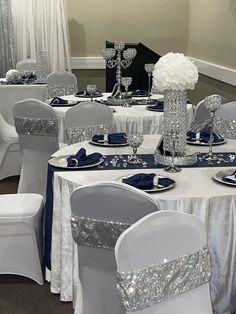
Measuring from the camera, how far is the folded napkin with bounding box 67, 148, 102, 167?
2.68 meters

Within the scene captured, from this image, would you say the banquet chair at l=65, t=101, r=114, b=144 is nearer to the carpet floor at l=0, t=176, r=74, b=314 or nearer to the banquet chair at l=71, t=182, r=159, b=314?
the carpet floor at l=0, t=176, r=74, b=314

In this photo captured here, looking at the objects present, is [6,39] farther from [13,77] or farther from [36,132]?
[36,132]

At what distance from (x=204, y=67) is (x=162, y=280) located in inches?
200

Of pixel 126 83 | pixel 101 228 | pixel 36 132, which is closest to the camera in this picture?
pixel 101 228

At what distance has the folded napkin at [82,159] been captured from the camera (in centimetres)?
268

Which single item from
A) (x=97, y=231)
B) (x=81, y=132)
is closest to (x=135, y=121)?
(x=81, y=132)

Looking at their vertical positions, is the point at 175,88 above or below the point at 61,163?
above

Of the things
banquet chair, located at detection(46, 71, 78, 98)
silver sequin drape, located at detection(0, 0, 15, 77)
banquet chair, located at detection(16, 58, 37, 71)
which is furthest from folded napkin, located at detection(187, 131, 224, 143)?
silver sequin drape, located at detection(0, 0, 15, 77)

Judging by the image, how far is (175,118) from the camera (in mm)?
2729

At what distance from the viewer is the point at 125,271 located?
5.02 feet

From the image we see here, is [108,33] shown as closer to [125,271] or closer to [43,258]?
[43,258]

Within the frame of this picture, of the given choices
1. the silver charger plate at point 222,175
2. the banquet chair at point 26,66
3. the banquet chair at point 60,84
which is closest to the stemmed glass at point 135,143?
the silver charger plate at point 222,175

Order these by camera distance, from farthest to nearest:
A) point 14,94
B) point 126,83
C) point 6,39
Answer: point 6,39, point 14,94, point 126,83

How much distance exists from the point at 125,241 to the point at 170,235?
0.15 meters
